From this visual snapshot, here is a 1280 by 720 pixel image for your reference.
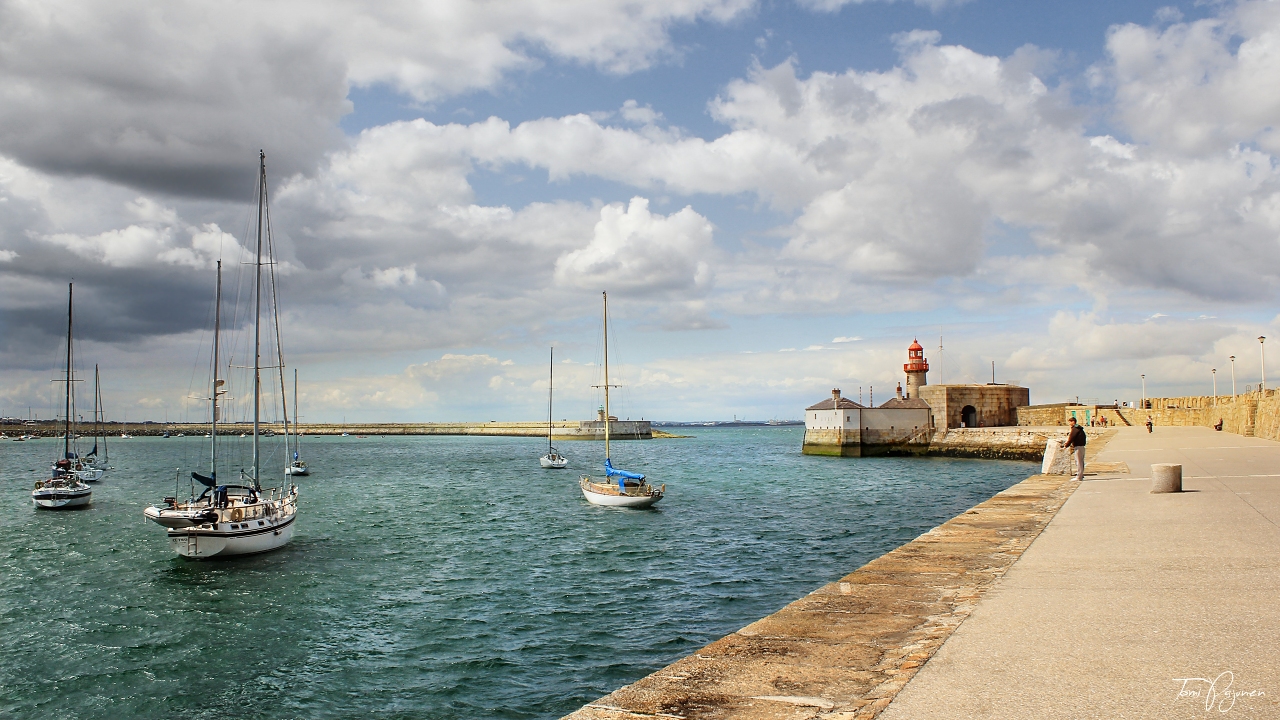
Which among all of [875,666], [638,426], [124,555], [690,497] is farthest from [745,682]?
[638,426]

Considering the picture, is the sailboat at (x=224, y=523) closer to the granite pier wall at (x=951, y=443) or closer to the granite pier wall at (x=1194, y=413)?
the granite pier wall at (x=1194, y=413)

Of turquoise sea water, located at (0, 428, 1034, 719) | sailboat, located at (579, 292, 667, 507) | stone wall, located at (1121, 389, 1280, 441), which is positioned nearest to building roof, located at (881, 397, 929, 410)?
stone wall, located at (1121, 389, 1280, 441)

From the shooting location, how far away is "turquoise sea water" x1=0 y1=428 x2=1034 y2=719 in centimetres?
1193

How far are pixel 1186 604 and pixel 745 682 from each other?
4.19m

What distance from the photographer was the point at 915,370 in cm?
8019

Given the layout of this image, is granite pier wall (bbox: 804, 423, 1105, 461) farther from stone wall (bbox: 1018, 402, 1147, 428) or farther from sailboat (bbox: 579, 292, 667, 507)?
sailboat (bbox: 579, 292, 667, 507)

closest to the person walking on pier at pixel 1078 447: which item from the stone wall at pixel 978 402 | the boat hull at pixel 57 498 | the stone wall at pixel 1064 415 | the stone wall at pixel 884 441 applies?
the boat hull at pixel 57 498

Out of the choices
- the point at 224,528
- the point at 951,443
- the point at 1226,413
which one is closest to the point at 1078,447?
the point at 224,528

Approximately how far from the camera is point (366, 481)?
182ft

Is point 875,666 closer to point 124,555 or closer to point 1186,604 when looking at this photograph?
point 1186,604

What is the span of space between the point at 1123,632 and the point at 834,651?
2.21 meters

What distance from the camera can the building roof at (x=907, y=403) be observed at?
234 ft

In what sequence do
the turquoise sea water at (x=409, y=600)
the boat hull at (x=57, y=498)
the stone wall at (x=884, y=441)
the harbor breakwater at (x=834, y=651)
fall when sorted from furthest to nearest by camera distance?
the stone wall at (x=884, y=441), the boat hull at (x=57, y=498), the turquoise sea water at (x=409, y=600), the harbor breakwater at (x=834, y=651)

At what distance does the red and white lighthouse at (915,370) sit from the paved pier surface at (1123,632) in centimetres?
7070
